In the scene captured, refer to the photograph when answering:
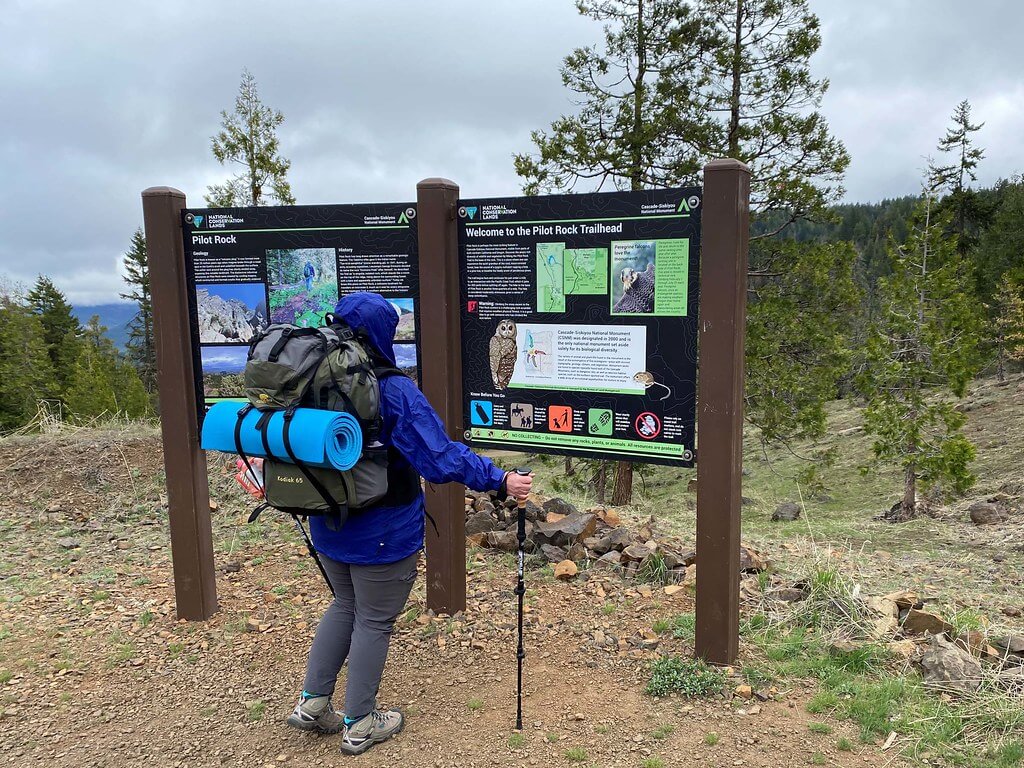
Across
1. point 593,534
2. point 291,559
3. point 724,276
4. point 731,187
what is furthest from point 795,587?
point 291,559

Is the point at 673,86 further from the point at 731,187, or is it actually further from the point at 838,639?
the point at 838,639

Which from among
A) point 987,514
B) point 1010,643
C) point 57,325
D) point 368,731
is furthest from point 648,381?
point 57,325

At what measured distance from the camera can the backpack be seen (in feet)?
9.35

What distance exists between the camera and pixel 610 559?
541cm

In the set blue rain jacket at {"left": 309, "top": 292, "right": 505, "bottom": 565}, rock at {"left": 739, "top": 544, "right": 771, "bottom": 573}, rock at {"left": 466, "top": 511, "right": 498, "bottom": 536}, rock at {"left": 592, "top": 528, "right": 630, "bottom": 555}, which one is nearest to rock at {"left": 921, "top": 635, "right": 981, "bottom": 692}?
rock at {"left": 739, "top": 544, "right": 771, "bottom": 573}

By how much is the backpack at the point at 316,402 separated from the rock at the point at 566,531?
9.99ft

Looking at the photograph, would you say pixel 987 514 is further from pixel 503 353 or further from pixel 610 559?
pixel 503 353

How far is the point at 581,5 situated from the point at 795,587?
10649 millimetres

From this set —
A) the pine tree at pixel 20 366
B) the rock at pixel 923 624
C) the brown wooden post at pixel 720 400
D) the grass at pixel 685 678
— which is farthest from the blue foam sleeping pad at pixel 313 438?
the pine tree at pixel 20 366

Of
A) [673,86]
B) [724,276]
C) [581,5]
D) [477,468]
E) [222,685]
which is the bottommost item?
[222,685]

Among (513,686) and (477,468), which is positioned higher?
(477,468)

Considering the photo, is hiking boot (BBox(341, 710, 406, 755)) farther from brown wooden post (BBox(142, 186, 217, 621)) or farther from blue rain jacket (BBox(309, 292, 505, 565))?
brown wooden post (BBox(142, 186, 217, 621))

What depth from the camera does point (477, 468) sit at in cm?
300

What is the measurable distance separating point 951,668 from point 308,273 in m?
4.34
